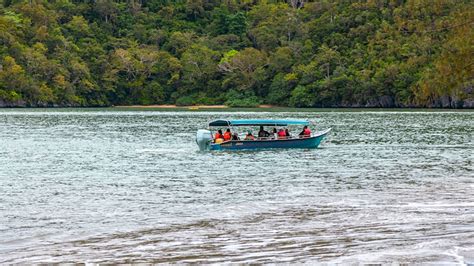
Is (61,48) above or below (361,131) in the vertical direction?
above

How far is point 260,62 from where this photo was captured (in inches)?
6142

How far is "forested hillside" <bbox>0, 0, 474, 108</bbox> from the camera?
137000 millimetres

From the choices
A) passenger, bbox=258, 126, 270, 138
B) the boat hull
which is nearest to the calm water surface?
the boat hull

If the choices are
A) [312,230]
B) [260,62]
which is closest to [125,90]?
[260,62]

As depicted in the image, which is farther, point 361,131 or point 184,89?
point 184,89

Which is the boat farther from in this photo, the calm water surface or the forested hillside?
the forested hillside

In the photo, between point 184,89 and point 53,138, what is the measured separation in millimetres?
93119

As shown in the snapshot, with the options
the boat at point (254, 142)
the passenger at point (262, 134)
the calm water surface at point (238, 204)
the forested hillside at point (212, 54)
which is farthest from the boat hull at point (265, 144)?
the forested hillside at point (212, 54)

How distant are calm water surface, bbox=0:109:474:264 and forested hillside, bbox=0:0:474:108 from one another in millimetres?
80546

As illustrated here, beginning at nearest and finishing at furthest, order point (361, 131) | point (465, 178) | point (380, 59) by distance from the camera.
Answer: point (465, 178)
point (361, 131)
point (380, 59)

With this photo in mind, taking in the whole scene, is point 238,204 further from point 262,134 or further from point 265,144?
point 262,134

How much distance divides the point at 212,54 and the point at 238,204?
134 meters

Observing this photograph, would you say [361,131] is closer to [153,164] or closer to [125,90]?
[153,164]

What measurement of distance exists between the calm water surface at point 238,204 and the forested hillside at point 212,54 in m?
80.5
